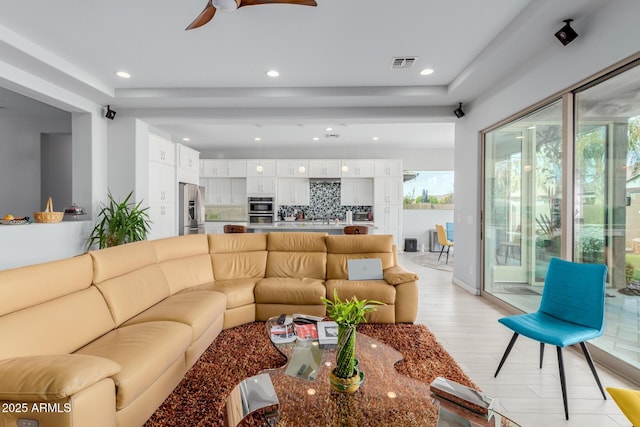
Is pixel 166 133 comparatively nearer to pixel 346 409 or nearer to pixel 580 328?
pixel 346 409

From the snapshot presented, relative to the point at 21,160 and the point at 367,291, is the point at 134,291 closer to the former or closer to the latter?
the point at 367,291

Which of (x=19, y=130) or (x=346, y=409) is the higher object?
(x=19, y=130)

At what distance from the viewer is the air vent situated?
3.39 meters

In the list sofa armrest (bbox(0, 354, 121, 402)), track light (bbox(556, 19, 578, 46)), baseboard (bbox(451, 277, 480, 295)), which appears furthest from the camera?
baseboard (bbox(451, 277, 480, 295))

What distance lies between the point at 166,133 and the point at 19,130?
7.58ft

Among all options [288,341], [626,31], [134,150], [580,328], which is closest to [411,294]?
[580,328]

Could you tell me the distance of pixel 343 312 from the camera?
1.70 metres

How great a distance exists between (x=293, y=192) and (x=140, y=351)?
6.94 m

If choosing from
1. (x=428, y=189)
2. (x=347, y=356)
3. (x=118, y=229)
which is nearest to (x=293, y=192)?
(x=428, y=189)

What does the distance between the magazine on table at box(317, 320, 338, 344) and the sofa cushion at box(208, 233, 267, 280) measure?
58.8 inches

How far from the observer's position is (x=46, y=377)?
47.5 inches

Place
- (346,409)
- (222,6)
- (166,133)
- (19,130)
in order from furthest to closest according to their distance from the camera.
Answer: (166,133)
(19,130)
(222,6)
(346,409)

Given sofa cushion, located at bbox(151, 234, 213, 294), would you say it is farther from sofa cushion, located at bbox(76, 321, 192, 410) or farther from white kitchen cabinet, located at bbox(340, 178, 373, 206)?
white kitchen cabinet, located at bbox(340, 178, 373, 206)

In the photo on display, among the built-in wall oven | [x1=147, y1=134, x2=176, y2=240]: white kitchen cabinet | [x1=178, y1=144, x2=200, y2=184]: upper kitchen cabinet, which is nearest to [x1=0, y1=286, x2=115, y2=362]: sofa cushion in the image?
[x1=147, y1=134, x2=176, y2=240]: white kitchen cabinet
